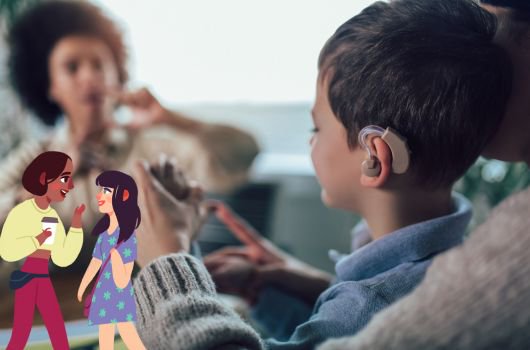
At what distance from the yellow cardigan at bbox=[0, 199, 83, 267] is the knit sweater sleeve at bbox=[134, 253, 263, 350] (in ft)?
0.16

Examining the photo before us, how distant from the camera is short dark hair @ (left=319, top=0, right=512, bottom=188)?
1.18ft

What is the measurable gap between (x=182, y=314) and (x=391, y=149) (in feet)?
0.61

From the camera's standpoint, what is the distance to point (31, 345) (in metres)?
0.34

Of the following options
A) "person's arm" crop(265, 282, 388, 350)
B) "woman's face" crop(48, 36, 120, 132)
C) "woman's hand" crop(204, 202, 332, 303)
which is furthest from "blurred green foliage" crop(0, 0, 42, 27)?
"person's arm" crop(265, 282, 388, 350)

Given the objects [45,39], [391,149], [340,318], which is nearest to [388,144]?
[391,149]

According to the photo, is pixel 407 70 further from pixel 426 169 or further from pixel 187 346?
pixel 187 346

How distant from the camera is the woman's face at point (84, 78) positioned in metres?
0.86

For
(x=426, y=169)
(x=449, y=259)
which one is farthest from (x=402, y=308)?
(x=426, y=169)

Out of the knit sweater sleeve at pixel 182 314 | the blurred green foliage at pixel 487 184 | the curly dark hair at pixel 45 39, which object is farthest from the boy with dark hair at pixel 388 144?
the curly dark hair at pixel 45 39

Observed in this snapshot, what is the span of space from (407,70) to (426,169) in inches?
3.2

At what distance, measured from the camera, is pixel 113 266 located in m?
0.31

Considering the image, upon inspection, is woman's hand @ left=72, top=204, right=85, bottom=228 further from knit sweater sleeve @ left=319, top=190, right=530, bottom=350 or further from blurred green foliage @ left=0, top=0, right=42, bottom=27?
blurred green foliage @ left=0, top=0, right=42, bottom=27

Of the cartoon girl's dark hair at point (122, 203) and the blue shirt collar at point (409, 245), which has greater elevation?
the cartoon girl's dark hair at point (122, 203)

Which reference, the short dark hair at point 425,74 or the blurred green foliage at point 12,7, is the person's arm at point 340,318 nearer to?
the short dark hair at point 425,74
